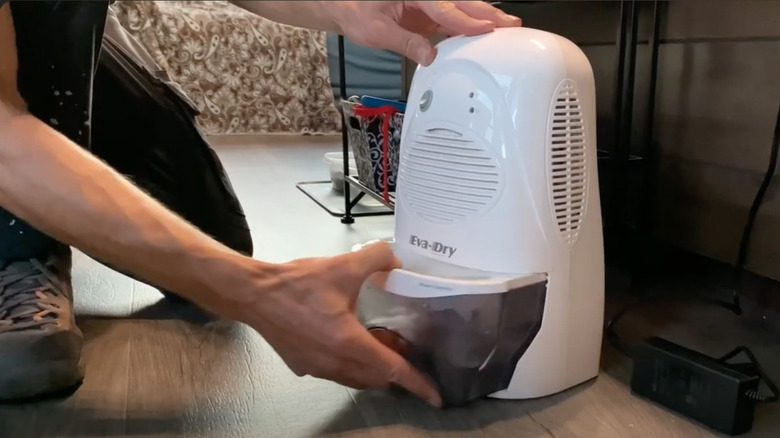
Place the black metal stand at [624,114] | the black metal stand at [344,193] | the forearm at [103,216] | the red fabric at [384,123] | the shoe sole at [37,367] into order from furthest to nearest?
the black metal stand at [344,193] < the red fabric at [384,123] < the black metal stand at [624,114] < the shoe sole at [37,367] < the forearm at [103,216]

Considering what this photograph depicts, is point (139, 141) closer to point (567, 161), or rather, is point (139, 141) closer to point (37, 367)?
point (37, 367)

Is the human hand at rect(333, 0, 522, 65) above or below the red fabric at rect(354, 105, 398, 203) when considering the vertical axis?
above

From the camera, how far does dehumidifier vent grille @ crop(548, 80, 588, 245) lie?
78 cm

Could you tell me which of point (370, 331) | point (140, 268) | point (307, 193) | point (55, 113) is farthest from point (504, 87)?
point (307, 193)

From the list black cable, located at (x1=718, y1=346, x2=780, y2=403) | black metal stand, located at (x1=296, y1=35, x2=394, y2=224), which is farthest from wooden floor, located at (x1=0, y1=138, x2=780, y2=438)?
black metal stand, located at (x1=296, y1=35, x2=394, y2=224)

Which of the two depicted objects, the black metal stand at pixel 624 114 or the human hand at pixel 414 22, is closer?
the human hand at pixel 414 22

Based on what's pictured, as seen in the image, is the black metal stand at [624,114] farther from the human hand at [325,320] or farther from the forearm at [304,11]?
the human hand at [325,320]

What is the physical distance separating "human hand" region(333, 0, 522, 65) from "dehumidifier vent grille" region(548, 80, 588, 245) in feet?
0.41

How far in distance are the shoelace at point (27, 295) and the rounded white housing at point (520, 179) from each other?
1.46ft

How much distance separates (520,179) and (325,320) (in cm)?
25

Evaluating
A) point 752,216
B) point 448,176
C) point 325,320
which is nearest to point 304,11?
point 448,176

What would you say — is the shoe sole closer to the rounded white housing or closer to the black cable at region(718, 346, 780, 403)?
the rounded white housing

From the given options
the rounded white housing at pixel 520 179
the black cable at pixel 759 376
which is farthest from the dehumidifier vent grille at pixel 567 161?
the black cable at pixel 759 376

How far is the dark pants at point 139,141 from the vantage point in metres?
0.93
